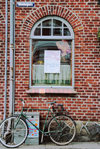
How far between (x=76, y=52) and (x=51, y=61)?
78 centimetres

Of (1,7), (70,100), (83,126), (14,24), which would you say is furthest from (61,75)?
(1,7)

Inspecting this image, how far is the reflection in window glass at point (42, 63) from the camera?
624cm

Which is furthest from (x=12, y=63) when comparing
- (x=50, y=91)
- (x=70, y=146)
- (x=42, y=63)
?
(x=70, y=146)

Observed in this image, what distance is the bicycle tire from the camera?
5.55m

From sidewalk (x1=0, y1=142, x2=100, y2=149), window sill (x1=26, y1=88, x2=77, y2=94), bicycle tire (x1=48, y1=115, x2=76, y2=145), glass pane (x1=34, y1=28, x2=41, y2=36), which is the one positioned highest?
glass pane (x1=34, y1=28, x2=41, y2=36)

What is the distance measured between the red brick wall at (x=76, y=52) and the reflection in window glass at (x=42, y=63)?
0.25m

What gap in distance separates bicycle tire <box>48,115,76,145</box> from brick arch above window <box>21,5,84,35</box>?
2.54m

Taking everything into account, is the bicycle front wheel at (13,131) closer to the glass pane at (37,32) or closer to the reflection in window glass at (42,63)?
the reflection in window glass at (42,63)

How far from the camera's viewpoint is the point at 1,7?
20.0 ft

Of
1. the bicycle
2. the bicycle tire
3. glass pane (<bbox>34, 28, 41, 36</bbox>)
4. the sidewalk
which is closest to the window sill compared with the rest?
the bicycle

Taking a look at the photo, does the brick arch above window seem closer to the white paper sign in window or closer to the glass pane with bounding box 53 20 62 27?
the glass pane with bounding box 53 20 62 27

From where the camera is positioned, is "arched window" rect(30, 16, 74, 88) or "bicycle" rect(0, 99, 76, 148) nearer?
"bicycle" rect(0, 99, 76, 148)

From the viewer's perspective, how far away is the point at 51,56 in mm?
6246

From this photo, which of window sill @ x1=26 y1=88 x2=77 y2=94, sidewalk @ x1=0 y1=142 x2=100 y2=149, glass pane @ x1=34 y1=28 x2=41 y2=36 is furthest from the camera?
glass pane @ x1=34 y1=28 x2=41 y2=36
